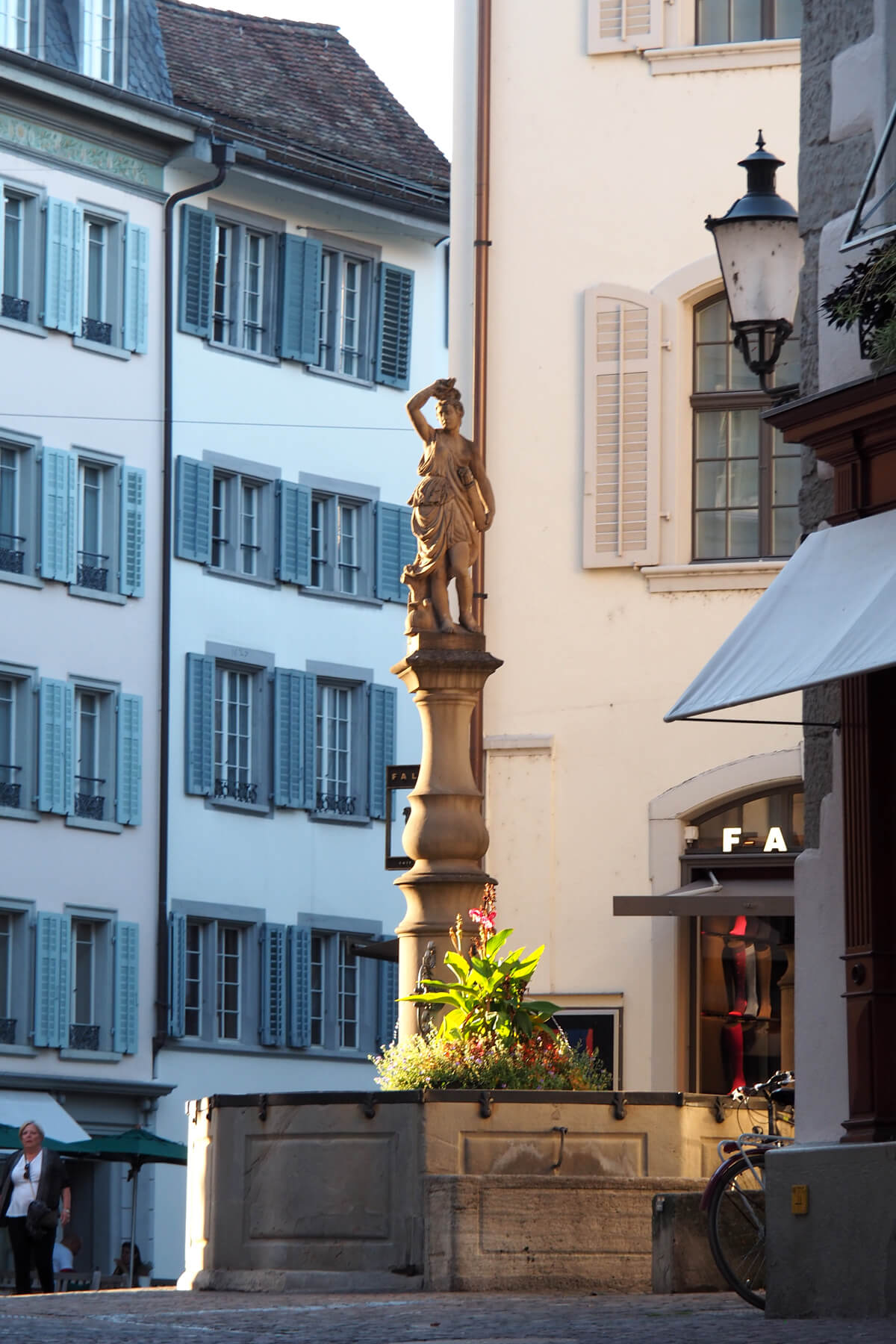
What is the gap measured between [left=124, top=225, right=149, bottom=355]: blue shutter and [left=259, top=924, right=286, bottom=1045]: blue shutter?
755cm

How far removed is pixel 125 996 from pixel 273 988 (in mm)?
2421

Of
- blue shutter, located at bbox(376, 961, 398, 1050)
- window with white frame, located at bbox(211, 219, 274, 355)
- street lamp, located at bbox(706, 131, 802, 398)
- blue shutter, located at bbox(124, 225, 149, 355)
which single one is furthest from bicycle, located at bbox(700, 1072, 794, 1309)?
window with white frame, located at bbox(211, 219, 274, 355)

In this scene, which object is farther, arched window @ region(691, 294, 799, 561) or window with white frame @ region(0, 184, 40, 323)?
window with white frame @ region(0, 184, 40, 323)

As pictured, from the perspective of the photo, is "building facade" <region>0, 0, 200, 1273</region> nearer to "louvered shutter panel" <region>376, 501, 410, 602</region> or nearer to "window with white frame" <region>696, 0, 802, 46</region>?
"louvered shutter panel" <region>376, 501, 410, 602</region>

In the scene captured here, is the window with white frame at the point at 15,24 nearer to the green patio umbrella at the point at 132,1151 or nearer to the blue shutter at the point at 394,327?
the blue shutter at the point at 394,327

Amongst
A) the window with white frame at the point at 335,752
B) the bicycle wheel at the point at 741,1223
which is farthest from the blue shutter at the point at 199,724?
the bicycle wheel at the point at 741,1223

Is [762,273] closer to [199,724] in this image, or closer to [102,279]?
[199,724]

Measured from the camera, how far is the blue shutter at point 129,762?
35844 millimetres

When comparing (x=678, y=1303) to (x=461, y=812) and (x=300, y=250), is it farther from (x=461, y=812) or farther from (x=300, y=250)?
(x=300, y=250)

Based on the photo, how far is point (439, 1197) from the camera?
43.5ft

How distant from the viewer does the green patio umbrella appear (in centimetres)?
→ 3161

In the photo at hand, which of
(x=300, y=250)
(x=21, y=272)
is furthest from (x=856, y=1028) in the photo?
(x=300, y=250)

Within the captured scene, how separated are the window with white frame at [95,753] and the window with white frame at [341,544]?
3968 millimetres

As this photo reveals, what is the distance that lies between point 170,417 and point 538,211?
15931 millimetres
